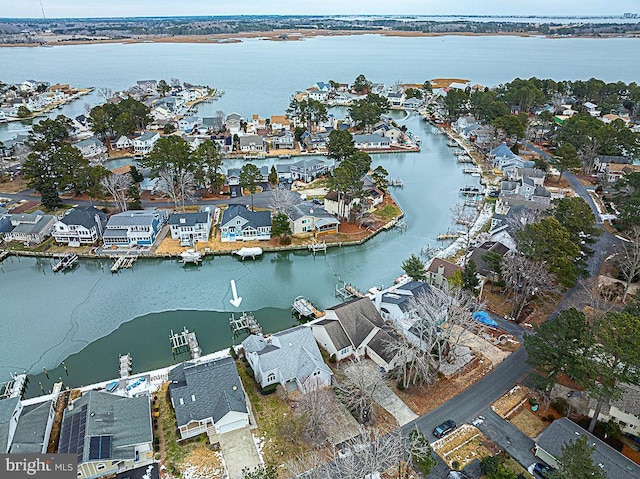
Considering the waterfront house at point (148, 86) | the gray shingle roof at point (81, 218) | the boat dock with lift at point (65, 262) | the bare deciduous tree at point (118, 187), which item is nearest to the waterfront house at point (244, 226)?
the bare deciduous tree at point (118, 187)

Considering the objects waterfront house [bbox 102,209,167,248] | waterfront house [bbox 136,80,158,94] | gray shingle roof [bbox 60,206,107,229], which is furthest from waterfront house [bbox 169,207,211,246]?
waterfront house [bbox 136,80,158,94]

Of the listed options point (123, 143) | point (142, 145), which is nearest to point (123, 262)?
point (142, 145)

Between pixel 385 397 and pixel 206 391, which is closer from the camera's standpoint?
pixel 206 391

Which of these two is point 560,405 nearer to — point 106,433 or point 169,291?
point 106,433

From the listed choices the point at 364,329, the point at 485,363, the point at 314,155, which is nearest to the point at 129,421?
the point at 364,329

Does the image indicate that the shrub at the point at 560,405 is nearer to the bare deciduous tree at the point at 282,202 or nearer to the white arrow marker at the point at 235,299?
the white arrow marker at the point at 235,299

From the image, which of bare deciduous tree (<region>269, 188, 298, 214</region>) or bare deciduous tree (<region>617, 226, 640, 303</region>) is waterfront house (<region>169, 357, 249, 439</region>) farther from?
bare deciduous tree (<region>617, 226, 640, 303</region>)

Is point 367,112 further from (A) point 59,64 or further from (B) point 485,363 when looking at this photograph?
(A) point 59,64
